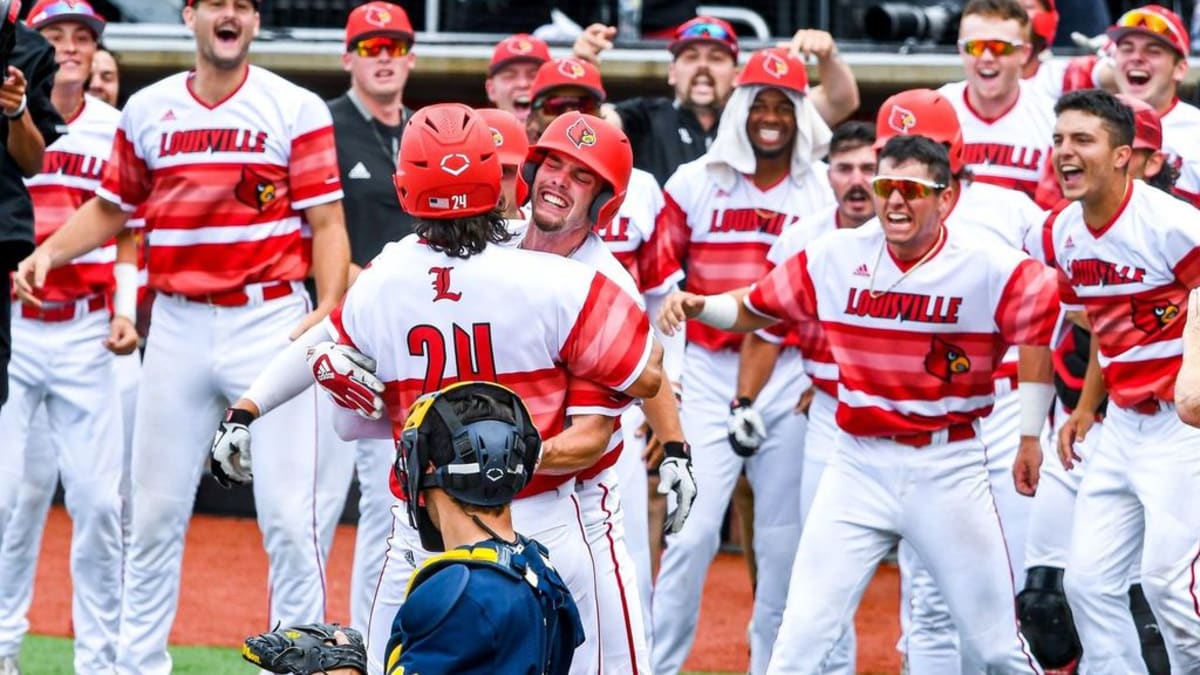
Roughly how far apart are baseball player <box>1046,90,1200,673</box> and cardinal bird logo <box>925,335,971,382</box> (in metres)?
0.55

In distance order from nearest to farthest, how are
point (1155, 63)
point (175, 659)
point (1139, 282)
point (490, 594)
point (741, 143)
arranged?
point (490, 594), point (1139, 282), point (741, 143), point (1155, 63), point (175, 659)

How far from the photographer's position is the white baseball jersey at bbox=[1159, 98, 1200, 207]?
24.4 feet

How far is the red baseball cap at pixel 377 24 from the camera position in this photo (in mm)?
7957

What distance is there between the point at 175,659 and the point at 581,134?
3.71 meters

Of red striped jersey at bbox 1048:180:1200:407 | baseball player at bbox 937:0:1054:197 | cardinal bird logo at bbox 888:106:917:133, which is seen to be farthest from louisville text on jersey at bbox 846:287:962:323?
baseball player at bbox 937:0:1054:197

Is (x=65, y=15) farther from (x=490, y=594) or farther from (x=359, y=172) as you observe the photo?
(x=490, y=594)

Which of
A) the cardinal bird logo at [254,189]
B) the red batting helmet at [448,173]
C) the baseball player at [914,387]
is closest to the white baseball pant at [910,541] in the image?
the baseball player at [914,387]

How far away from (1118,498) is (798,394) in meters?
1.54

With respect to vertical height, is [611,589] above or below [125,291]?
below

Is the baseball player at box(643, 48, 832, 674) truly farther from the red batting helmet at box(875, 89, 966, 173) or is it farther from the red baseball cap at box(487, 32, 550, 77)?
the red baseball cap at box(487, 32, 550, 77)

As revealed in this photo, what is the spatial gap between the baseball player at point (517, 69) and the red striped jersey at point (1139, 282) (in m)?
2.66

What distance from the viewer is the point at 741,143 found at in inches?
300

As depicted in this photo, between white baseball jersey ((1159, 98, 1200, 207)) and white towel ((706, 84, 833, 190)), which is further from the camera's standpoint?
white towel ((706, 84, 833, 190))

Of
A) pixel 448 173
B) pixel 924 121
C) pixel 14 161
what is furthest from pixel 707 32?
pixel 448 173
